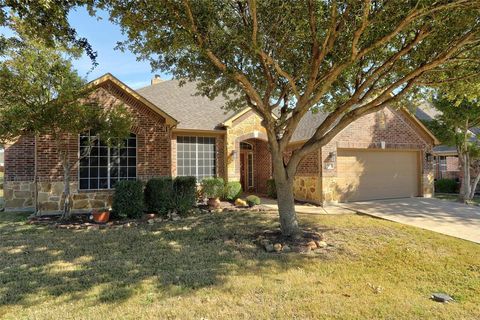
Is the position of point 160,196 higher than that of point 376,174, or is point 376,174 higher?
→ point 376,174

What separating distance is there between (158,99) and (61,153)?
22.8 feet

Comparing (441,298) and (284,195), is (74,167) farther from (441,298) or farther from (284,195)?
(441,298)

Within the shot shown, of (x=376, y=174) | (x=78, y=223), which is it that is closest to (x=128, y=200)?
(x=78, y=223)

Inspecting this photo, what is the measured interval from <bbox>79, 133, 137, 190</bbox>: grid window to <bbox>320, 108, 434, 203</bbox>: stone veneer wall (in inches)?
312

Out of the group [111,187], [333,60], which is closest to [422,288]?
[333,60]

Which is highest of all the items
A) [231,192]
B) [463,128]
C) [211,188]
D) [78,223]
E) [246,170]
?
[463,128]

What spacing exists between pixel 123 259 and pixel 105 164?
6.42m

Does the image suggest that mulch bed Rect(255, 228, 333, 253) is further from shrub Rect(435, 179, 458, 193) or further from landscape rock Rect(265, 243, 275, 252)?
shrub Rect(435, 179, 458, 193)

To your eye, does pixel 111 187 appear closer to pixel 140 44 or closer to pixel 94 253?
pixel 94 253

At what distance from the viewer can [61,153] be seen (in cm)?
1000

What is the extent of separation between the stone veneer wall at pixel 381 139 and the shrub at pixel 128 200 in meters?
7.52

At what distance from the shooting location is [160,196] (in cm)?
1072

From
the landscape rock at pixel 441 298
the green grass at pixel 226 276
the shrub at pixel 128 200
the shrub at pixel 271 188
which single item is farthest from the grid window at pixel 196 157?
the landscape rock at pixel 441 298

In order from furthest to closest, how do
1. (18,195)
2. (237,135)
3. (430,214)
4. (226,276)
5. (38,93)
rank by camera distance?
(237,135) → (18,195) → (430,214) → (38,93) → (226,276)
